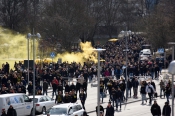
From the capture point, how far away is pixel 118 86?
145 ft

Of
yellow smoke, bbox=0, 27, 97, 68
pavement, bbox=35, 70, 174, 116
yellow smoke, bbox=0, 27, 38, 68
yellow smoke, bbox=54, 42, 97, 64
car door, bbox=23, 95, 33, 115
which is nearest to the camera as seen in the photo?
car door, bbox=23, 95, 33, 115

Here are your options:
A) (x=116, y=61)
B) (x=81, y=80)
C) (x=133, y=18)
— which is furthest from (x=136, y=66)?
(x=133, y=18)

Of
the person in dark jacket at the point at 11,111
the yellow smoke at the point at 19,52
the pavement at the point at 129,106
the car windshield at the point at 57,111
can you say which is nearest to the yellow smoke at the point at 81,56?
the yellow smoke at the point at 19,52

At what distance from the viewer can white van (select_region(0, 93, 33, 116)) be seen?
3653 cm

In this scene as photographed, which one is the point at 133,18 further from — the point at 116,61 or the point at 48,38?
the point at 116,61

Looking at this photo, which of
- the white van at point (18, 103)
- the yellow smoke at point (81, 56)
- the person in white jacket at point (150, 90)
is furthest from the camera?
the yellow smoke at point (81, 56)

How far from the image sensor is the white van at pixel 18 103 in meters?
36.5

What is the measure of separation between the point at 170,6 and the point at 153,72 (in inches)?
1472

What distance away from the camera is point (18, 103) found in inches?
1478

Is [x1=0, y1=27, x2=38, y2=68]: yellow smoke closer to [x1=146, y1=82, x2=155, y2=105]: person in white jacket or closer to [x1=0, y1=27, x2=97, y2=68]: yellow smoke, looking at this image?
[x1=0, y1=27, x2=97, y2=68]: yellow smoke

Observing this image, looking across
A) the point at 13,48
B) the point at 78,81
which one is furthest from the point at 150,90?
the point at 13,48

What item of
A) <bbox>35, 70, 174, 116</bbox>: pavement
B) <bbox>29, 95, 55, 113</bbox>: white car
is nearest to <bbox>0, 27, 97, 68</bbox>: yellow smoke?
<bbox>35, 70, 174, 116</bbox>: pavement

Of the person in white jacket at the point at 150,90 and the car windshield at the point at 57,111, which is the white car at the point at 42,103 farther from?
the person in white jacket at the point at 150,90

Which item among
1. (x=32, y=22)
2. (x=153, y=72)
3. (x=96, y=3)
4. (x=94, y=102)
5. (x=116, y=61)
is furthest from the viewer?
(x=96, y=3)
